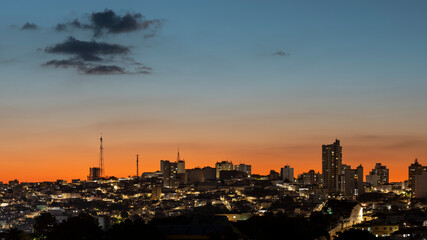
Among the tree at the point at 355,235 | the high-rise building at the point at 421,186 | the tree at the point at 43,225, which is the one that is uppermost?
the high-rise building at the point at 421,186

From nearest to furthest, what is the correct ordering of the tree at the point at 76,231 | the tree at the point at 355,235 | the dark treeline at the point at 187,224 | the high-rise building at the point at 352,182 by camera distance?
the dark treeline at the point at 187,224
the tree at the point at 76,231
the tree at the point at 355,235
the high-rise building at the point at 352,182

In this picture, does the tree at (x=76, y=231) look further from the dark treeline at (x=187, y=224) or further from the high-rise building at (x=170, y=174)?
the high-rise building at (x=170, y=174)

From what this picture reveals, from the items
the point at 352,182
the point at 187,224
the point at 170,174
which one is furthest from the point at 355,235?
the point at 170,174

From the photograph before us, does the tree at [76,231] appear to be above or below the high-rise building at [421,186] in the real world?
below

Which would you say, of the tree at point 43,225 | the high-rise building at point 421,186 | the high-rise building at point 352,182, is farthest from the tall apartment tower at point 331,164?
the tree at point 43,225

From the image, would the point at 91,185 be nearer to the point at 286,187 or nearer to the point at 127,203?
the point at 127,203

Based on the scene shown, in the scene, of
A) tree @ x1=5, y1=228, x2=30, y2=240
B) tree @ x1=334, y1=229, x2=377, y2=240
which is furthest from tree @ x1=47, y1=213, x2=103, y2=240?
tree @ x1=334, y1=229, x2=377, y2=240

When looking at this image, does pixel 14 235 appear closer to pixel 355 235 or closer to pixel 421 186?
pixel 355 235

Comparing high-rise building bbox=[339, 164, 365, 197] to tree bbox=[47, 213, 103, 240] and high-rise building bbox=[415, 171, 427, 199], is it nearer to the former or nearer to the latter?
high-rise building bbox=[415, 171, 427, 199]

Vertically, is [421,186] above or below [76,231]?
above

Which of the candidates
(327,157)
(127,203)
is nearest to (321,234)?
(127,203)
